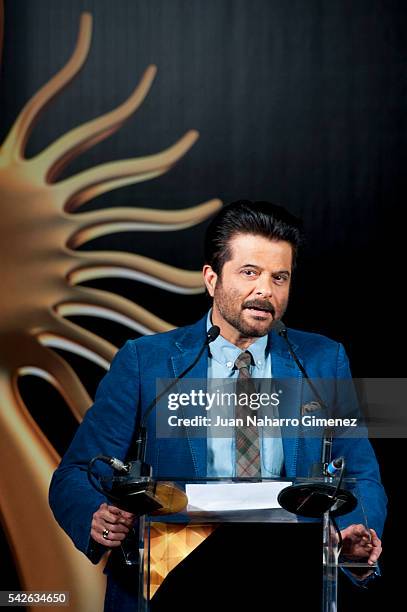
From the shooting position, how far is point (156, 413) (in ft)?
11.0

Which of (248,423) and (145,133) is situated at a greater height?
(145,133)

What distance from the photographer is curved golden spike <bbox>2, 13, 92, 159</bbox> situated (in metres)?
4.07

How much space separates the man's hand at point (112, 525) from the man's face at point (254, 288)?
3.18 ft

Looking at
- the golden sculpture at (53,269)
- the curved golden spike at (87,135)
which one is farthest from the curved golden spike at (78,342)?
the curved golden spike at (87,135)

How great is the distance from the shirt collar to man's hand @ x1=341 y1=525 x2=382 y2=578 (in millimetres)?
1017

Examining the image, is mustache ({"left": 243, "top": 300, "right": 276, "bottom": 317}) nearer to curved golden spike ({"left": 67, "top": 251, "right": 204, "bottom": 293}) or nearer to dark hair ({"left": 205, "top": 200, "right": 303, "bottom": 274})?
dark hair ({"left": 205, "top": 200, "right": 303, "bottom": 274})

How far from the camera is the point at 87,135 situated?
161 inches

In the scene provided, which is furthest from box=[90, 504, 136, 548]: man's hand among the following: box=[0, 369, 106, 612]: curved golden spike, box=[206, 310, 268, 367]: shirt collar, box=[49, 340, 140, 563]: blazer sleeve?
box=[0, 369, 106, 612]: curved golden spike

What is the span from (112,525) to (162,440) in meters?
0.69

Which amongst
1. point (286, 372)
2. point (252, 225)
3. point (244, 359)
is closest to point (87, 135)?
point (252, 225)

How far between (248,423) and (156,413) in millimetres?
300

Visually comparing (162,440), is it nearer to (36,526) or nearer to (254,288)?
(254,288)

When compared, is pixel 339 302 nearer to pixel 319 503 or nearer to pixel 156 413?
pixel 156 413

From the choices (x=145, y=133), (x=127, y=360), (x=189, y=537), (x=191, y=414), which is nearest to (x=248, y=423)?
(x=191, y=414)
